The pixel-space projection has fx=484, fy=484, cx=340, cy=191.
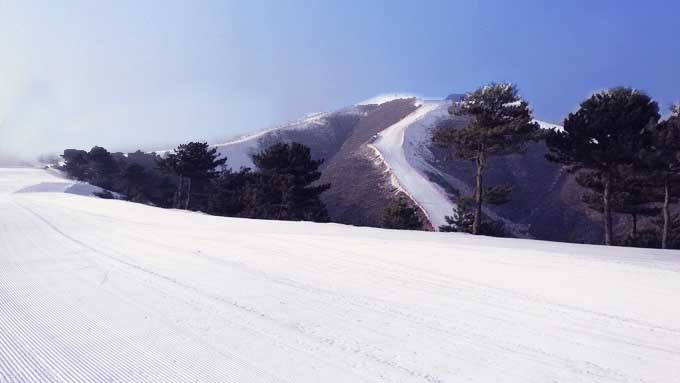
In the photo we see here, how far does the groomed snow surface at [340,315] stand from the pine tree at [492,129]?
1637cm

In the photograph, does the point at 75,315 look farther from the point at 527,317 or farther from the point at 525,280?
the point at 525,280

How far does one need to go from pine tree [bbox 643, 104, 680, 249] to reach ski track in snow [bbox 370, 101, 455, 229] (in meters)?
19.0

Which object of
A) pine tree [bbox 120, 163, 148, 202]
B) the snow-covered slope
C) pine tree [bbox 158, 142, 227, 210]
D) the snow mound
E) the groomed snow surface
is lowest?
the groomed snow surface

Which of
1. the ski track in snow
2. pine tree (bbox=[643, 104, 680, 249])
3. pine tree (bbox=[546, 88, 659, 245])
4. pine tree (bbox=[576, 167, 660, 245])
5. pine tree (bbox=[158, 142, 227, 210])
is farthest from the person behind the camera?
the ski track in snow

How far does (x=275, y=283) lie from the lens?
7258mm

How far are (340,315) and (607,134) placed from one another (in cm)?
2243

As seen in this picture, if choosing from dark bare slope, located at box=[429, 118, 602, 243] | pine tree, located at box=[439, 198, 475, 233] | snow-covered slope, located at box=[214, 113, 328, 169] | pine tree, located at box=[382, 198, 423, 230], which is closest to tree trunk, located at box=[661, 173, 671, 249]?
pine tree, located at box=[439, 198, 475, 233]

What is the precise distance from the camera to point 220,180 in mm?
44281

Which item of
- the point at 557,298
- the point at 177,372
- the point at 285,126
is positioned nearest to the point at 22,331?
the point at 177,372

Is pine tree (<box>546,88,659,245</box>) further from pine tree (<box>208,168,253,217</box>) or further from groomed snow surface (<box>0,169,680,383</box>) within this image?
pine tree (<box>208,168,253,217</box>)

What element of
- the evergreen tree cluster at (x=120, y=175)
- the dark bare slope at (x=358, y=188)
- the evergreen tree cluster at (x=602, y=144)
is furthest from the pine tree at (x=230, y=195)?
the evergreen tree cluster at (x=602, y=144)

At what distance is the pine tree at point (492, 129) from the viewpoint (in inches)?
966

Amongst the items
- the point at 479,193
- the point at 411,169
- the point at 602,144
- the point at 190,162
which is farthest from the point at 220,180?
the point at 602,144

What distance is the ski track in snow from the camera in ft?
157
